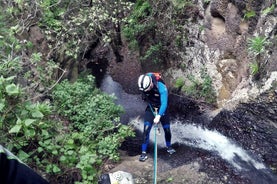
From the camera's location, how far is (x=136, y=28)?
13.2 meters

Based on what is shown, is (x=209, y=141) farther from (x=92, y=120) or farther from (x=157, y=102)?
(x=92, y=120)

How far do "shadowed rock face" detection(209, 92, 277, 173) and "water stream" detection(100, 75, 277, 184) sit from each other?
20 centimetres

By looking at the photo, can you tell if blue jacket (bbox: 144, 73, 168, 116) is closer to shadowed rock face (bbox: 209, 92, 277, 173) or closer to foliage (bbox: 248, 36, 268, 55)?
shadowed rock face (bbox: 209, 92, 277, 173)

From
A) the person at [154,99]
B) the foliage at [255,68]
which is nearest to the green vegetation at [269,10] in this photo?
the foliage at [255,68]

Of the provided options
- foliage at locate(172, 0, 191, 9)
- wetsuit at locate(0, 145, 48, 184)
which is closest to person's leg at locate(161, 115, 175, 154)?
foliage at locate(172, 0, 191, 9)

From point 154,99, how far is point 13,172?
6.34 m

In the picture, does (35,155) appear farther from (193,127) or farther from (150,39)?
(150,39)

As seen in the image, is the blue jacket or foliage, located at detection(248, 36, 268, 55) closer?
the blue jacket

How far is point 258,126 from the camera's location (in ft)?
25.8

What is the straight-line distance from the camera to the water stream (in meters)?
7.33

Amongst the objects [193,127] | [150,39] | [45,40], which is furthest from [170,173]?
[150,39]

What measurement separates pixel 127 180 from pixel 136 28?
786 centimetres

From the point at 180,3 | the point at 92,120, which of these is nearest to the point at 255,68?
the point at 92,120

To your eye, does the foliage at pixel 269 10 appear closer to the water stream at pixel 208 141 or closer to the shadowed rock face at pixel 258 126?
the shadowed rock face at pixel 258 126
